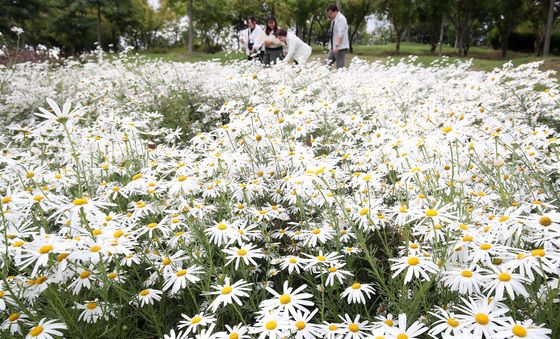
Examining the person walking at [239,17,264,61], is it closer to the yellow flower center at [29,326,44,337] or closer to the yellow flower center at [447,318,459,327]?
the yellow flower center at [29,326,44,337]

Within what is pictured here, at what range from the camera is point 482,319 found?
3.89ft

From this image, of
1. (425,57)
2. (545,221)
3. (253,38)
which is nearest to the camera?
(545,221)

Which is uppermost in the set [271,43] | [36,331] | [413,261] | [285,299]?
[271,43]

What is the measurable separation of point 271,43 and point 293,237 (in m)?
6.90

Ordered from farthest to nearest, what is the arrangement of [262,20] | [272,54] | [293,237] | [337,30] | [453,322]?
[262,20]
[272,54]
[337,30]
[293,237]
[453,322]

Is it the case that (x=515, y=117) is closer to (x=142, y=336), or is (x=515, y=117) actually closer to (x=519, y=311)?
(x=519, y=311)

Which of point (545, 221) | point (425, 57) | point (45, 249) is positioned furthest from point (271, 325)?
point (425, 57)

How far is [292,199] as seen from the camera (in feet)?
7.34

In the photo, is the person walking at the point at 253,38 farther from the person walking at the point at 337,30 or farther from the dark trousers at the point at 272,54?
the person walking at the point at 337,30

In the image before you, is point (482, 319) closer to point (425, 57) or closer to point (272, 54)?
point (272, 54)

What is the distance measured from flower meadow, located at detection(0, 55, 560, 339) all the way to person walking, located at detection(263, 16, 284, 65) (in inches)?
193

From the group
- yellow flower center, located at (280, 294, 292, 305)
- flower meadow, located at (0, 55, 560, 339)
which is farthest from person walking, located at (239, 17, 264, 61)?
yellow flower center, located at (280, 294, 292, 305)

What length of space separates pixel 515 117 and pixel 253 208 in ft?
8.95

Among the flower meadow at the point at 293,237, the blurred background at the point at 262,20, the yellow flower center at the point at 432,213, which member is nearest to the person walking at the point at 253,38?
the blurred background at the point at 262,20
